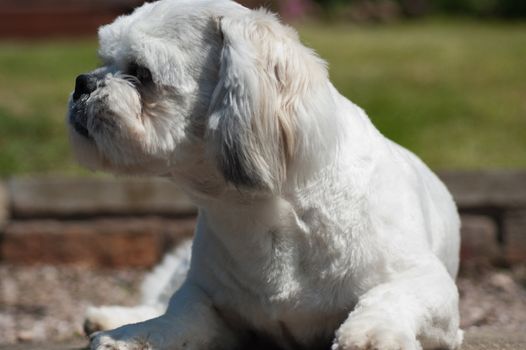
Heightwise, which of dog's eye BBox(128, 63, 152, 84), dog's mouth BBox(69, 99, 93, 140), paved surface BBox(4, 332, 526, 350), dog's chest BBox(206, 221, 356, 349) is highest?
dog's eye BBox(128, 63, 152, 84)

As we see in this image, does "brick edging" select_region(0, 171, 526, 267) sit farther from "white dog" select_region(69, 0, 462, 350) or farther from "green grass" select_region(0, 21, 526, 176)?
"white dog" select_region(69, 0, 462, 350)

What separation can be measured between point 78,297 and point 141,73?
11.4ft

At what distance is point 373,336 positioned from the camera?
3316mm

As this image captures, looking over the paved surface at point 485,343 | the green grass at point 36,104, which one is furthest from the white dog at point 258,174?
the green grass at point 36,104

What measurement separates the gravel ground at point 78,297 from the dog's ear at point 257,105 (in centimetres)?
228

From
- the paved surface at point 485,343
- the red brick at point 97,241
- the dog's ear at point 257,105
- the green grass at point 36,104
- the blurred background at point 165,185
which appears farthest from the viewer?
the green grass at point 36,104

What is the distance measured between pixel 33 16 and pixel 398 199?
12082 mm

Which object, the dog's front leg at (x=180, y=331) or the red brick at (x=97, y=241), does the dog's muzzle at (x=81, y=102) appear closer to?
the dog's front leg at (x=180, y=331)

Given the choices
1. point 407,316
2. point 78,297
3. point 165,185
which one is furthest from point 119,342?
point 165,185

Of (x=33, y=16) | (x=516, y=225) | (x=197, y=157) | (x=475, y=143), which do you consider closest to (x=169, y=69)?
(x=197, y=157)

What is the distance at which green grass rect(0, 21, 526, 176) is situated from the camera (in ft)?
29.5

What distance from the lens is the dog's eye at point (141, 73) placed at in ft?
12.1

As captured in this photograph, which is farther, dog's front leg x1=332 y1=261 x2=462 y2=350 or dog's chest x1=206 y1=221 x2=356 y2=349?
dog's chest x1=206 y1=221 x2=356 y2=349

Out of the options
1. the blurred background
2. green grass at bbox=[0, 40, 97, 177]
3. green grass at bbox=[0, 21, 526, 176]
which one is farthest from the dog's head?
green grass at bbox=[0, 21, 526, 176]
